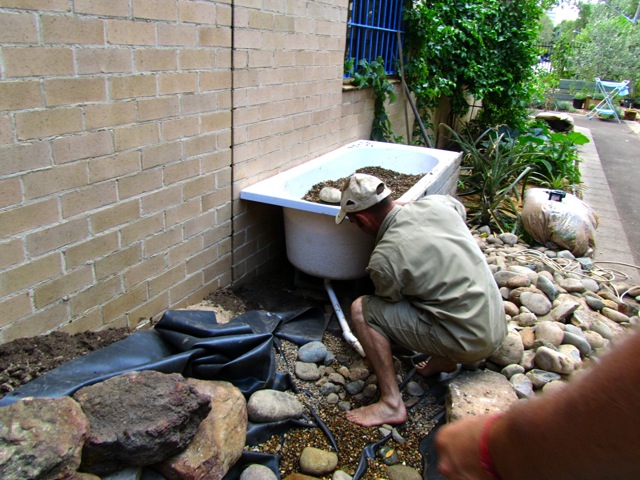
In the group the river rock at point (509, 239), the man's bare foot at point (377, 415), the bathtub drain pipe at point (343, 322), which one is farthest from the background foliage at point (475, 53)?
the man's bare foot at point (377, 415)

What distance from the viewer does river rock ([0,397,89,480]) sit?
5.24 ft

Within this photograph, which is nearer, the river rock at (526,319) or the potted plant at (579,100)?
the river rock at (526,319)

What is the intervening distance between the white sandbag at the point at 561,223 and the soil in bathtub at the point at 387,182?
1364 mm

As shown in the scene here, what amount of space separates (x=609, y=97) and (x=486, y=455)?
19858 mm

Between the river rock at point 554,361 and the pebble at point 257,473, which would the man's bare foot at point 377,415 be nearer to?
the pebble at point 257,473

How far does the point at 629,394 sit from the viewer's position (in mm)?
654

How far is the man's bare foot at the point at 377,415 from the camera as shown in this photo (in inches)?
106

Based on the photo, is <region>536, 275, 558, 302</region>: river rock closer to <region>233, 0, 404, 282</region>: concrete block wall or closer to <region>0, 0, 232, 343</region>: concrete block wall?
<region>233, 0, 404, 282</region>: concrete block wall

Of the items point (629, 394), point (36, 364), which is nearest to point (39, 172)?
point (36, 364)

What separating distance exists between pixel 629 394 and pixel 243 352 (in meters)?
2.18

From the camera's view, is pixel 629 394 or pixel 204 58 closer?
pixel 629 394

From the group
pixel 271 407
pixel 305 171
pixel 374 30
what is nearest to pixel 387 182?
pixel 305 171

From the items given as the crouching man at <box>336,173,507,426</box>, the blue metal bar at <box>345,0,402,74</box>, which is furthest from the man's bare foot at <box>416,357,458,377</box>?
the blue metal bar at <box>345,0,402,74</box>

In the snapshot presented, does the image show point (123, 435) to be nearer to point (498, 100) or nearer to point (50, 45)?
point (50, 45)
